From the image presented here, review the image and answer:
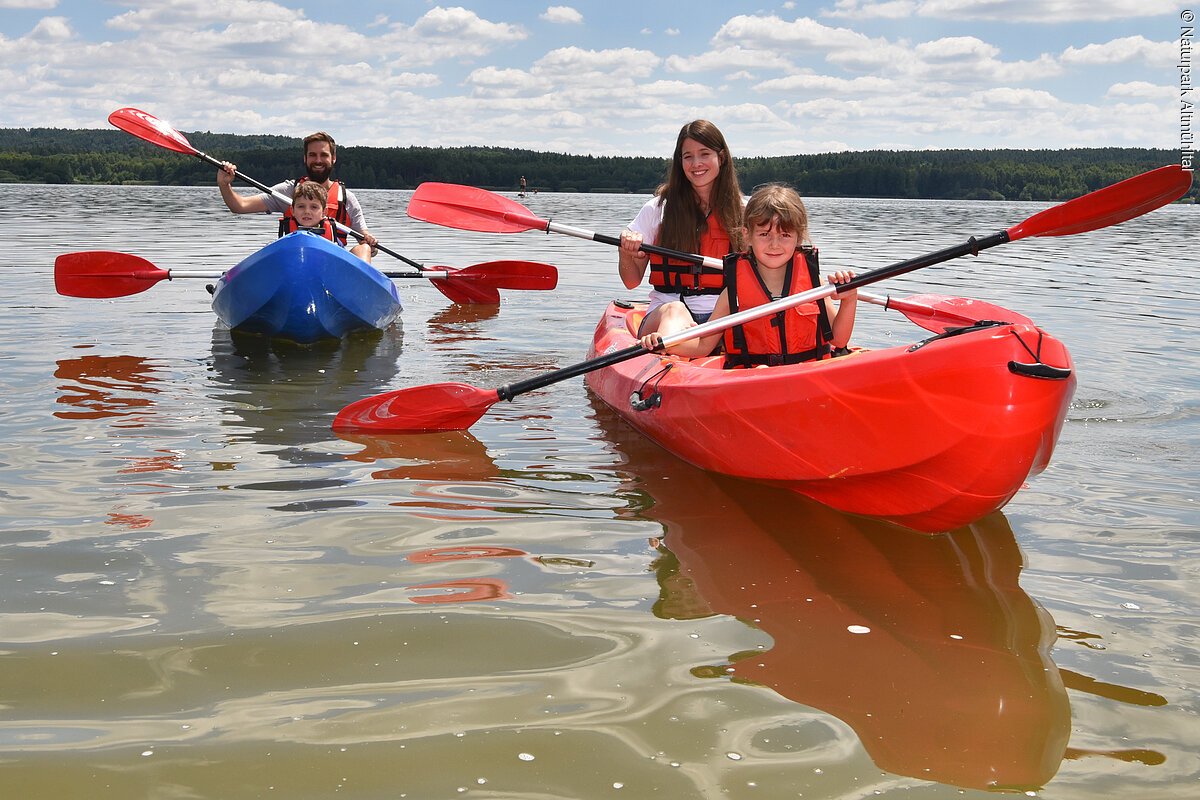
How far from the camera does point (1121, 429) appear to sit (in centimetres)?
541

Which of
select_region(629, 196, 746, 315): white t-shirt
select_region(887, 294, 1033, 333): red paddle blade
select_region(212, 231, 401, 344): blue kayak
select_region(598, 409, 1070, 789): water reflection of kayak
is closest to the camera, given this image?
select_region(598, 409, 1070, 789): water reflection of kayak

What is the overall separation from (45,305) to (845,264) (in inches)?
412

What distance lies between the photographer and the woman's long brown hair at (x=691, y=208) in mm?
5637

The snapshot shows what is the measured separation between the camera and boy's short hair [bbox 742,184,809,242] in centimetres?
438

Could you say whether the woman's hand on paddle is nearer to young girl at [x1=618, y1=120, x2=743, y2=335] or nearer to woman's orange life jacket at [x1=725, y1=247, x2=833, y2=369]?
young girl at [x1=618, y1=120, x2=743, y2=335]

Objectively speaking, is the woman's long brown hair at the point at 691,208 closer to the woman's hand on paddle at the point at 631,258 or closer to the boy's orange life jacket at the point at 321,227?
the woman's hand on paddle at the point at 631,258

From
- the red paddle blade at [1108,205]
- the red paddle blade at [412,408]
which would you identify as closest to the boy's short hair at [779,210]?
the red paddle blade at [1108,205]

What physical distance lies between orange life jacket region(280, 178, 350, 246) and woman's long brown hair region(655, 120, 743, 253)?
11.3ft

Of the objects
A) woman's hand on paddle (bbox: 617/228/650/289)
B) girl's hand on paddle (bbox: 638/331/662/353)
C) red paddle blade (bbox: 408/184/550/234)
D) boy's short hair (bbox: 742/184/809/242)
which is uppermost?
red paddle blade (bbox: 408/184/550/234)

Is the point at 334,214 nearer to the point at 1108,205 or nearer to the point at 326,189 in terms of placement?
the point at 326,189

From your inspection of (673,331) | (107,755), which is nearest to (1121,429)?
(673,331)

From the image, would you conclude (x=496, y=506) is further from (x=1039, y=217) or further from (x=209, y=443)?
(x=1039, y=217)

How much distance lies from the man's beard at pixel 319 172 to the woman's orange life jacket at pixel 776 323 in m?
4.81

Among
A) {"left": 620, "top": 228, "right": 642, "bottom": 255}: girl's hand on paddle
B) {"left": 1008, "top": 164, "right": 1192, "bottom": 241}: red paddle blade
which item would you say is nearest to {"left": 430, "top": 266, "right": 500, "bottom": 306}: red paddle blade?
{"left": 620, "top": 228, "right": 642, "bottom": 255}: girl's hand on paddle
